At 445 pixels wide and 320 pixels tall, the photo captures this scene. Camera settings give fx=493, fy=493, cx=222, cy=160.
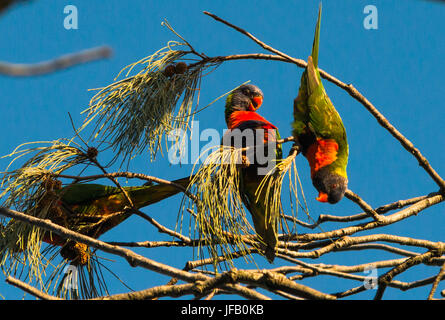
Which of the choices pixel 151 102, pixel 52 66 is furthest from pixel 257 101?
pixel 52 66

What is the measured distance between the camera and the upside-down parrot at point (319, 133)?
228 cm

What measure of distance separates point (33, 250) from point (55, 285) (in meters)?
0.27

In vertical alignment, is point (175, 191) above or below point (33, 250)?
above

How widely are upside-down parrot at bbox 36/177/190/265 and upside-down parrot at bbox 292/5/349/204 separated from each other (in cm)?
64

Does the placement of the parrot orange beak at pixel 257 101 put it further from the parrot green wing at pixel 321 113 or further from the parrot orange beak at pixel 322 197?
the parrot orange beak at pixel 322 197

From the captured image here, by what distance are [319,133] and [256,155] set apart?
33cm

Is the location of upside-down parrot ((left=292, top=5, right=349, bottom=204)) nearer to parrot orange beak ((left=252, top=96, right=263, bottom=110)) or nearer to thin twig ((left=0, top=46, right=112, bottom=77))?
parrot orange beak ((left=252, top=96, right=263, bottom=110))

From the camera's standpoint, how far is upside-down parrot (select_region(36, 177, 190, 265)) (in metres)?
2.63

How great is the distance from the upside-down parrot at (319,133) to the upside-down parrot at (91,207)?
2.11 ft

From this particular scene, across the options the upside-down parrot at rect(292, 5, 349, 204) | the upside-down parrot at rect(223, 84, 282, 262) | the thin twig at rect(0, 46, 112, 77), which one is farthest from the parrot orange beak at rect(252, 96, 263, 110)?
the thin twig at rect(0, 46, 112, 77)
